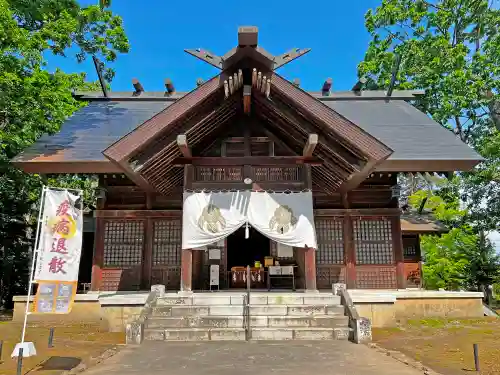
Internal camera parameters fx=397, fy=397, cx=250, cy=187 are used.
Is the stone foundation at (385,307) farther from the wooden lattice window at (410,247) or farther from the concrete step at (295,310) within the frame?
Result: the wooden lattice window at (410,247)

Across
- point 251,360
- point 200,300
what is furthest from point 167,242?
point 251,360

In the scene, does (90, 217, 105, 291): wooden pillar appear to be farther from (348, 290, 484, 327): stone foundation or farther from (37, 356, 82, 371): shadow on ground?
(348, 290, 484, 327): stone foundation

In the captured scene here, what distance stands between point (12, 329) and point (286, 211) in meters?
7.38

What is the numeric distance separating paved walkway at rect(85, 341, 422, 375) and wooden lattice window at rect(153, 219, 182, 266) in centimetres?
522

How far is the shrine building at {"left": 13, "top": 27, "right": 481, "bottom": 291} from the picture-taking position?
366 inches

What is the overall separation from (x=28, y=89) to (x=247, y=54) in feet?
21.4

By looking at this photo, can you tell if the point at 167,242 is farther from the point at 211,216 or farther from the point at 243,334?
the point at 243,334

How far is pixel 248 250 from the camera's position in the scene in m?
16.2

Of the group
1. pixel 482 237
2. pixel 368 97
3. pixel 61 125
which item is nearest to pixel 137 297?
pixel 61 125

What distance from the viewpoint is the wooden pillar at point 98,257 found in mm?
12525

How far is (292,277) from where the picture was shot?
474 inches

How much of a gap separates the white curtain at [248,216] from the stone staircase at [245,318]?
143 centimetres

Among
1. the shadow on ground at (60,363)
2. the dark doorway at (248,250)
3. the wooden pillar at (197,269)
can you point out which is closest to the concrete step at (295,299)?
the wooden pillar at (197,269)

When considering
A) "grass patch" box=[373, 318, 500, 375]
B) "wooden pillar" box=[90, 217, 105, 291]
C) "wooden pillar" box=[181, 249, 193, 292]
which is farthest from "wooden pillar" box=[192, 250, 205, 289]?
"grass patch" box=[373, 318, 500, 375]
